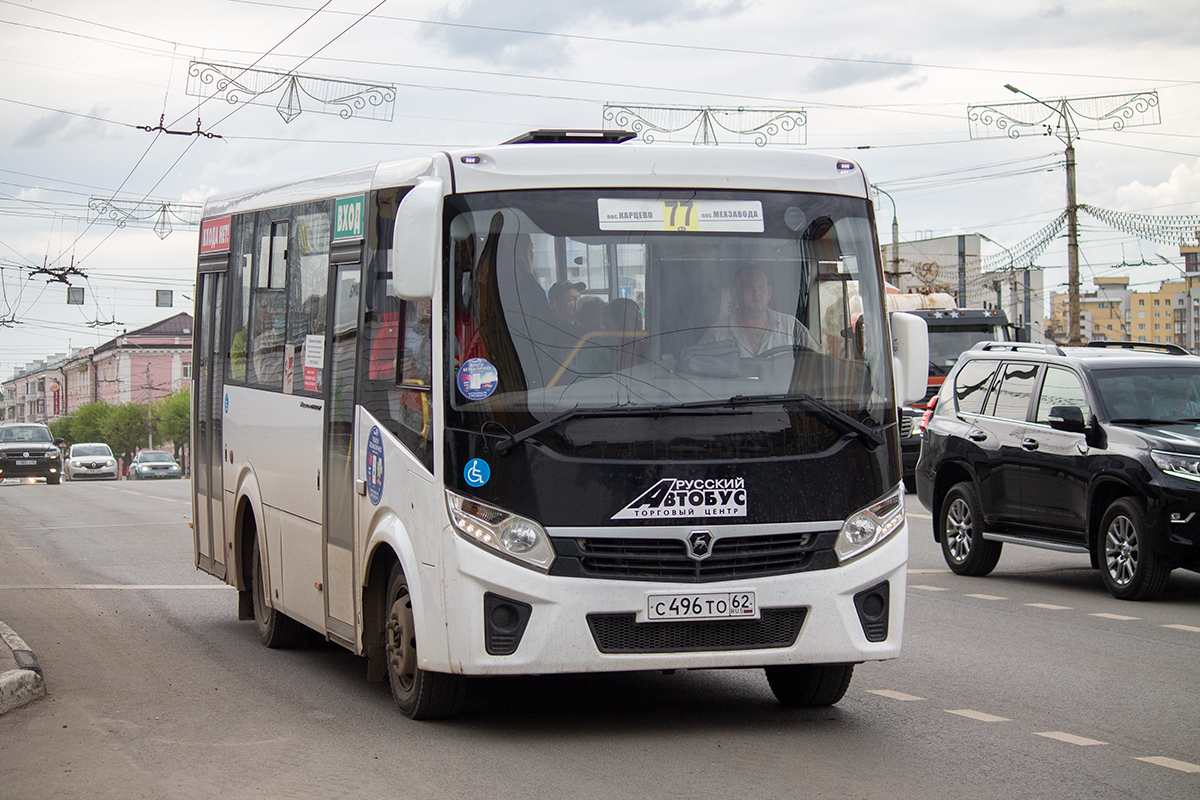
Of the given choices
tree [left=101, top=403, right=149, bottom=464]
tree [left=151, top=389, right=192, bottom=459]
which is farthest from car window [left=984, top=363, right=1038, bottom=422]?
tree [left=101, top=403, right=149, bottom=464]

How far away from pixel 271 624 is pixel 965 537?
6862 millimetres

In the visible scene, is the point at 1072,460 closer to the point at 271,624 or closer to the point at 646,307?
the point at 271,624

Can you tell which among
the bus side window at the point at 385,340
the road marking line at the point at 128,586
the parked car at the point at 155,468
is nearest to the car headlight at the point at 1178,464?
the bus side window at the point at 385,340

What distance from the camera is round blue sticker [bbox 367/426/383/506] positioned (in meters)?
7.39

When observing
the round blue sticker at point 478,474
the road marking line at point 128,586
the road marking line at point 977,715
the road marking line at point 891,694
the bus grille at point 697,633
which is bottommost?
the road marking line at point 128,586

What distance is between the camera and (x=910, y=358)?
7516 millimetres

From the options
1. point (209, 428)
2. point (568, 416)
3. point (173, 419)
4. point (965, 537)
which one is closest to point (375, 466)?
point (568, 416)

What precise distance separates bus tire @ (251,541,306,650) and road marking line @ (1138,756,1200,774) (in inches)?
211

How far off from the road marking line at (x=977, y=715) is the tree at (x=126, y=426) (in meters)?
119

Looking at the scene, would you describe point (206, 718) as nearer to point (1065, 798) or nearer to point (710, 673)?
point (710, 673)

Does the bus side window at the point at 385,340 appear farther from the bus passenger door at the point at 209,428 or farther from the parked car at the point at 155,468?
the parked car at the point at 155,468

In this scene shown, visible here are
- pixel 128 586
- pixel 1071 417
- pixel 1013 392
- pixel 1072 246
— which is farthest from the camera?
pixel 1072 246

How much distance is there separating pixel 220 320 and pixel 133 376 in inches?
5037

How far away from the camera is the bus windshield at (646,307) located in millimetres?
6707
